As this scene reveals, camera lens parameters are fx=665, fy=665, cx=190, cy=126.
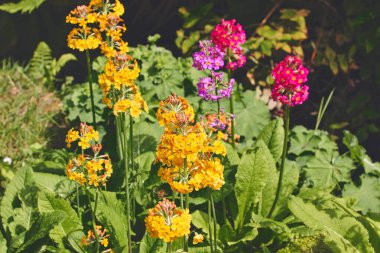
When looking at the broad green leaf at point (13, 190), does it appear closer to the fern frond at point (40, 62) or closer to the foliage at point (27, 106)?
the foliage at point (27, 106)

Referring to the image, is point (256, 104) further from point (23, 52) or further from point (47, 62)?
point (23, 52)

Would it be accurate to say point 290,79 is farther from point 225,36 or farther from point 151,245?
point 151,245

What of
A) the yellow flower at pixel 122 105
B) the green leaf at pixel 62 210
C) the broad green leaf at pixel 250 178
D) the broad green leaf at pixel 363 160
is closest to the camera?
the yellow flower at pixel 122 105

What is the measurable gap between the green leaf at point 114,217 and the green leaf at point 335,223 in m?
0.87

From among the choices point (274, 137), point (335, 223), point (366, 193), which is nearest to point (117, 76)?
point (335, 223)

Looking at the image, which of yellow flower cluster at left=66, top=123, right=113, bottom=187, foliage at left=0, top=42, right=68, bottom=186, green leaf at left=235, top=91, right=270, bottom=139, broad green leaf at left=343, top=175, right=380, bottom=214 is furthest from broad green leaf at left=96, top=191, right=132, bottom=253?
broad green leaf at left=343, top=175, right=380, bottom=214

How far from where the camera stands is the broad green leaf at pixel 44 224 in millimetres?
3242

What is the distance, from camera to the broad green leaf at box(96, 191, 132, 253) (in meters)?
3.30

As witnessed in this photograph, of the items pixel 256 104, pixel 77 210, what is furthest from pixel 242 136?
pixel 77 210

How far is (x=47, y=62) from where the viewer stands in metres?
5.65

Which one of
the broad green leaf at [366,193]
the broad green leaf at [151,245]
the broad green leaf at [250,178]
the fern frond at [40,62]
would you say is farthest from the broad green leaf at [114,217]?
the fern frond at [40,62]

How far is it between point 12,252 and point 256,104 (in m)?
1.94

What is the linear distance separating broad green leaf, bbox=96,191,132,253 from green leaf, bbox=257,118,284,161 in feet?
3.36

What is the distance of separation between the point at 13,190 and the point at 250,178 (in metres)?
1.32
